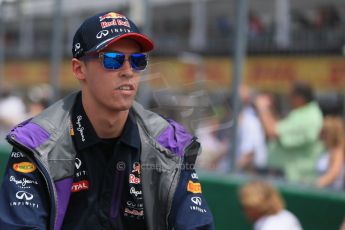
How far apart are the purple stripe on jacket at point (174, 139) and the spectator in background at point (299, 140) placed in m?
3.61

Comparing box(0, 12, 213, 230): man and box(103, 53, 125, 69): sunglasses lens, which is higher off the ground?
box(103, 53, 125, 69): sunglasses lens

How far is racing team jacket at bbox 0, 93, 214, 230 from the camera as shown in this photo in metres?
2.60

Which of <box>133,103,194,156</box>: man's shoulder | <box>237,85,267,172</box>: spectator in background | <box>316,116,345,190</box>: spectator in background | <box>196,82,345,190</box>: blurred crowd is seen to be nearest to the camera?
<box>133,103,194,156</box>: man's shoulder

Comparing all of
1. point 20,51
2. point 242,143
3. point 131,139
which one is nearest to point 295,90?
point 242,143

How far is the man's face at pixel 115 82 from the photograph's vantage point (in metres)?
2.71

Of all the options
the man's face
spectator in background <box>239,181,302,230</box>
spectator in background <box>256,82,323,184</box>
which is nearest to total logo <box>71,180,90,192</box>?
the man's face

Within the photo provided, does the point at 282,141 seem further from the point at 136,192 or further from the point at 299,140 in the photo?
the point at 136,192

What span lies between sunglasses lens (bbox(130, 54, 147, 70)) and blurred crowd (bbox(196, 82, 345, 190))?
3.57 metres

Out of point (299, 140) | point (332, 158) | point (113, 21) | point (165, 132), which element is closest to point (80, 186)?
point (165, 132)

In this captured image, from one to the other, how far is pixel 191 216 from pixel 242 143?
14.4 ft

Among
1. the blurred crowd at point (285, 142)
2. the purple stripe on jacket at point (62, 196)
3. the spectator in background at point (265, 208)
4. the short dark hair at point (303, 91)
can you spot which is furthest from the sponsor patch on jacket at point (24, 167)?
the short dark hair at point (303, 91)

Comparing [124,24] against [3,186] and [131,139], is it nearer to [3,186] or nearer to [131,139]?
[131,139]

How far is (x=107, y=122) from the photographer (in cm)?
278

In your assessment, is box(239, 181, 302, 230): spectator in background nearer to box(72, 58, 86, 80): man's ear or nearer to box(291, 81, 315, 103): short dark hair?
box(291, 81, 315, 103): short dark hair
